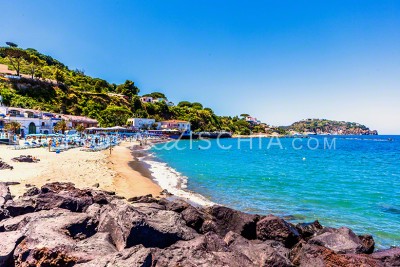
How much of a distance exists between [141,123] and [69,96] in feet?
81.1

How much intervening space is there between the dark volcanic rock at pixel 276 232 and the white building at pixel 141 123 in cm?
8680

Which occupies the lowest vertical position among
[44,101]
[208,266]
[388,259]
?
[388,259]

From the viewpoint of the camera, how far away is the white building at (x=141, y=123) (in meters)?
94.2

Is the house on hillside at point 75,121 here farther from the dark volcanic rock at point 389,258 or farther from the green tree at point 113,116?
the dark volcanic rock at point 389,258

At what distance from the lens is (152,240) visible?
6.31m

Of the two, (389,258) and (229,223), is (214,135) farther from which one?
(389,258)

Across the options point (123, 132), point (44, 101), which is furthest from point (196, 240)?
point (44, 101)

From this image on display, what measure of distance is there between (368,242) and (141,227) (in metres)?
6.94

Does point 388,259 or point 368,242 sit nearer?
point 388,259

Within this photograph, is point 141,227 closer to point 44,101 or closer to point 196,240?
point 196,240

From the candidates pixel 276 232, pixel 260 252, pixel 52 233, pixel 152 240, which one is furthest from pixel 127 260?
pixel 276 232

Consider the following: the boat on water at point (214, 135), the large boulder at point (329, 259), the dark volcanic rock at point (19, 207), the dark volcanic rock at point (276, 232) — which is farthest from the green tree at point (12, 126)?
the boat on water at point (214, 135)

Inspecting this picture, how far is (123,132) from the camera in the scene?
266 feet

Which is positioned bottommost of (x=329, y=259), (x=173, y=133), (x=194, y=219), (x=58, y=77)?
(x=194, y=219)
